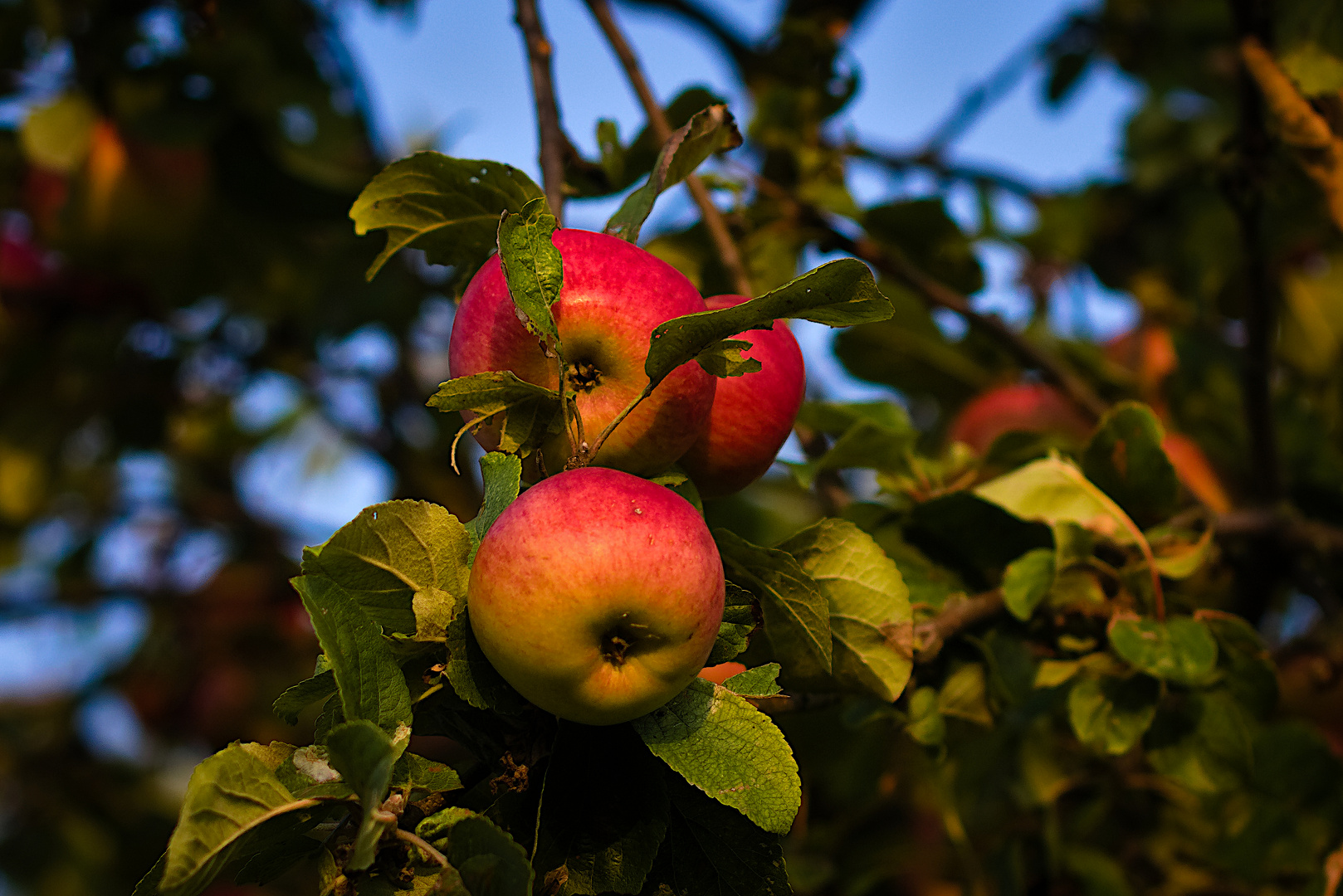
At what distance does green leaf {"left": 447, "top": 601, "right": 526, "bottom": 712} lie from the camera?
538mm

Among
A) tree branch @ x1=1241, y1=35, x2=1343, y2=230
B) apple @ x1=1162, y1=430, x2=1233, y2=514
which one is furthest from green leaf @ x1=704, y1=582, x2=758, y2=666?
apple @ x1=1162, y1=430, x2=1233, y2=514

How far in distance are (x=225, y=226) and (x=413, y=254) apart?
1.25ft

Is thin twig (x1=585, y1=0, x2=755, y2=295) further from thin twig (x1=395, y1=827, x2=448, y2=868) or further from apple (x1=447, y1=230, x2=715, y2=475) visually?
thin twig (x1=395, y1=827, x2=448, y2=868)

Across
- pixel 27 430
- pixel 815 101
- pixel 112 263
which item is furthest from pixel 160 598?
pixel 815 101

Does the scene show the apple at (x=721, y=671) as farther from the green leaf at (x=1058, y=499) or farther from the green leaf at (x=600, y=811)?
the green leaf at (x=1058, y=499)

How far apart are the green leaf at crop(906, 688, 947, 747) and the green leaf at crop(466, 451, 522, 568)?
0.37 meters

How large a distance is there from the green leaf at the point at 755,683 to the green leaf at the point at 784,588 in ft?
0.13

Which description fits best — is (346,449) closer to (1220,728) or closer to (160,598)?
(160,598)

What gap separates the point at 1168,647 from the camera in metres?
0.75

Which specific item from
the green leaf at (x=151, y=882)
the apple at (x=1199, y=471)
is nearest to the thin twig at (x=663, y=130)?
the green leaf at (x=151, y=882)

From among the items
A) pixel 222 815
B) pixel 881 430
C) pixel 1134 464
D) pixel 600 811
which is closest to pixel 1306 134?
pixel 1134 464

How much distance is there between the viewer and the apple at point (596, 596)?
0.49 meters

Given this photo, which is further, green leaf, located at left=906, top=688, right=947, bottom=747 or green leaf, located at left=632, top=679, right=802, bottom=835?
green leaf, located at left=906, top=688, right=947, bottom=747

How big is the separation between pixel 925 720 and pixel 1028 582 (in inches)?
5.1
